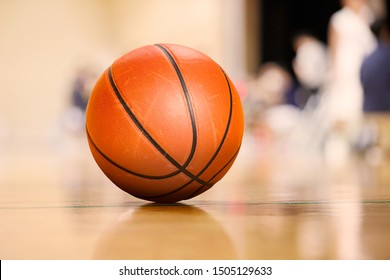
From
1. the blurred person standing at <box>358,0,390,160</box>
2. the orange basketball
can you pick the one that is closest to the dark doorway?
the blurred person standing at <box>358,0,390,160</box>

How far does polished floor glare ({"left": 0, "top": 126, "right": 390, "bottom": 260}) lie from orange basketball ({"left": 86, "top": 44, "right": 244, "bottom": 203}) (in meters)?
0.10

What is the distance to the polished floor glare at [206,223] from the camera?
112cm

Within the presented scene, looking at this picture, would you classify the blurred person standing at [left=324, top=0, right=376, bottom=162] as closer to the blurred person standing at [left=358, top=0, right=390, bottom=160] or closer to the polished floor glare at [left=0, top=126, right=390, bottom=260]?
the blurred person standing at [left=358, top=0, right=390, bottom=160]

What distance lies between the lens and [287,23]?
1111 cm

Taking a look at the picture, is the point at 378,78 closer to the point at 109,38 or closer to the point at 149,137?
the point at 149,137

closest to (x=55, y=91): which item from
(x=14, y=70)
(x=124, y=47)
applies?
(x=14, y=70)

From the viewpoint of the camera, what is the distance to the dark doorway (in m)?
10.7

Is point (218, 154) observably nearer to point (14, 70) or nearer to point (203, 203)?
point (203, 203)

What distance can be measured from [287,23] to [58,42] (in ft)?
14.0

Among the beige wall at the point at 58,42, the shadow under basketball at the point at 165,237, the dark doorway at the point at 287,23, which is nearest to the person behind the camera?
the shadow under basketball at the point at 165,237

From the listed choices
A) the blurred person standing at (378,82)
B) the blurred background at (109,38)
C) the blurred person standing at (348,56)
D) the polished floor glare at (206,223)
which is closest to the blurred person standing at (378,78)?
the blurred person standing at (378,82)

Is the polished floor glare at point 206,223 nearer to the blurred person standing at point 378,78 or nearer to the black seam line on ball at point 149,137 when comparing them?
the black seam line on ball at point 149,137

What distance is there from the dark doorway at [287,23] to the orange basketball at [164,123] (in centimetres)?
939
